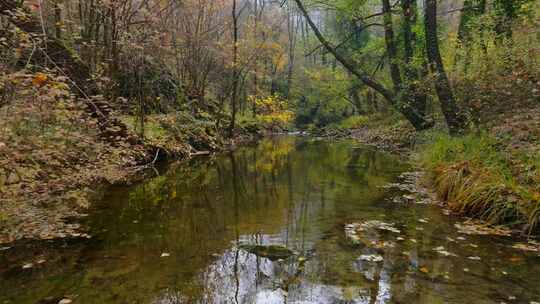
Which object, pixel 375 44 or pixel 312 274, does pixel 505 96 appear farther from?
pixel 375 44

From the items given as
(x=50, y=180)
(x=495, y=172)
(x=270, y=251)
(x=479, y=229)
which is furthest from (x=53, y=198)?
(x=495, y=172)

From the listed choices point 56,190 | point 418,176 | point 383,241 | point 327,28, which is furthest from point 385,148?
point 327,28

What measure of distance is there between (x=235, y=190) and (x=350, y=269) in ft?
17.0

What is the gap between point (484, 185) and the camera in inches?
251

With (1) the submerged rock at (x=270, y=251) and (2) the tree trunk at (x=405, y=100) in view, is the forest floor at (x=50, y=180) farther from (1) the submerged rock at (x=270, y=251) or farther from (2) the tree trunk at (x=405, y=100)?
(2) the tree trunk at (x=405, y=100)

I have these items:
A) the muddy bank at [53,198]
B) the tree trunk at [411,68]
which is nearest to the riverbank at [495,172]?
the tree trunk at [411,68]

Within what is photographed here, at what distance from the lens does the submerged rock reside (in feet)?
16.7

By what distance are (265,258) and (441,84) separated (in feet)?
25.9

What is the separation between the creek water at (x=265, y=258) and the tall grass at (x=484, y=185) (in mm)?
559

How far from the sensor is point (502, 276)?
14.0 ft

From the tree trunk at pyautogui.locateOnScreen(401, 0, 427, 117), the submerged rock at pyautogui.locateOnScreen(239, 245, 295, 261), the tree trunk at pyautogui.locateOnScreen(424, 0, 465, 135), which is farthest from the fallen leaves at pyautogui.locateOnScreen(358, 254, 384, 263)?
the tree trunk at pyautogui.locateOnScreen(401, 0, 427, 117)

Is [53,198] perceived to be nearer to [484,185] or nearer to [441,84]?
[484,185]

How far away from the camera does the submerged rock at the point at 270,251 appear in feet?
16.7

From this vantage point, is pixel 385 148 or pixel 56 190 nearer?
pixel 56 190
